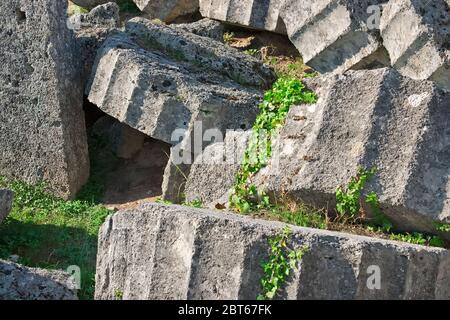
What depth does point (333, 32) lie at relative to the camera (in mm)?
8188

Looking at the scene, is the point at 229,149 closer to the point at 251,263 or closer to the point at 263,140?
the point at 263,140

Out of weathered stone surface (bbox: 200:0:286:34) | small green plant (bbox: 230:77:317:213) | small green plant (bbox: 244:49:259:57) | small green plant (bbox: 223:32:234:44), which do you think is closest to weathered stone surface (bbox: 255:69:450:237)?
small green plant (bbox: 230:77:317:213)

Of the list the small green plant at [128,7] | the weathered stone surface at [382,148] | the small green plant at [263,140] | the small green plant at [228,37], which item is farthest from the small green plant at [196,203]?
the small green plant at [128,7]

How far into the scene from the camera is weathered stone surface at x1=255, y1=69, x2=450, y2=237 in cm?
503

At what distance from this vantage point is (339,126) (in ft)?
17.4

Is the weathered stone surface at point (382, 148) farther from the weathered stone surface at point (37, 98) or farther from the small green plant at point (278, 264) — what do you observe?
the weathered stone surface at point (37, 98)

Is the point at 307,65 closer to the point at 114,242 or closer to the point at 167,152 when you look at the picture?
the point at 167,152

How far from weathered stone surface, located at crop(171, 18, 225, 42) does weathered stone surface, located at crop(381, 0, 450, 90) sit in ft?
7.32

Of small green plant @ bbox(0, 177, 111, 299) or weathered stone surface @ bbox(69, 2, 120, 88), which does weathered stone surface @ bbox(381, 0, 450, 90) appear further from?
small green plant @ bbox(0, 177, 111, 299)

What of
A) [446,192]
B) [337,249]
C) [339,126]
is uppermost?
[339,126]

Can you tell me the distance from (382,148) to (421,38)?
2598mm

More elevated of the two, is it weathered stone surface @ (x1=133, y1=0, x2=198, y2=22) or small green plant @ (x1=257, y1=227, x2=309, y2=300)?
weathered stone surface @ (x1=133, y1=0, x2=198, y2=22)
